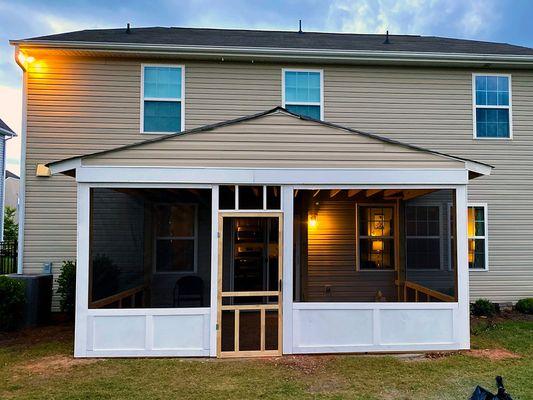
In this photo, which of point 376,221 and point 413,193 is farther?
point 376,221

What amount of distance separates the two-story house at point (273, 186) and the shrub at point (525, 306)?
31cm

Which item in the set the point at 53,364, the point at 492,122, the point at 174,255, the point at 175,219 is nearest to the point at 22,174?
the point at 175,219

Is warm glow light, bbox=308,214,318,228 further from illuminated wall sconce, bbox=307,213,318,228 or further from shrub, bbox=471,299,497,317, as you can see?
shrub, bbox=471,299,497,317

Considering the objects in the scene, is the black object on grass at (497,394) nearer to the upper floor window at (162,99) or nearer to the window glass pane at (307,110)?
the window glass pane at (307,110)

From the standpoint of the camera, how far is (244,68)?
29.3ft

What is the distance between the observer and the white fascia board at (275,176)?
231 inches

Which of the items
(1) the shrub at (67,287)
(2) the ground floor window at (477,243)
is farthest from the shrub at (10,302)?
(2) the ground floor window at (477,243)

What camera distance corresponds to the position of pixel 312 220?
8.92 meters

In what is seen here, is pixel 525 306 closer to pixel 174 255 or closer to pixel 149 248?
pixel 174 255

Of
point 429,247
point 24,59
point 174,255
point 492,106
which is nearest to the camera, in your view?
point 429,247

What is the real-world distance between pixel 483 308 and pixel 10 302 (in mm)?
9226

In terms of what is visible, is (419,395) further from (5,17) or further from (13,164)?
(13,164)

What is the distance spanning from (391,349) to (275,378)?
2002mm

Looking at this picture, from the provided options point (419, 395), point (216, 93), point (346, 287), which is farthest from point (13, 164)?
point (419, 395)
